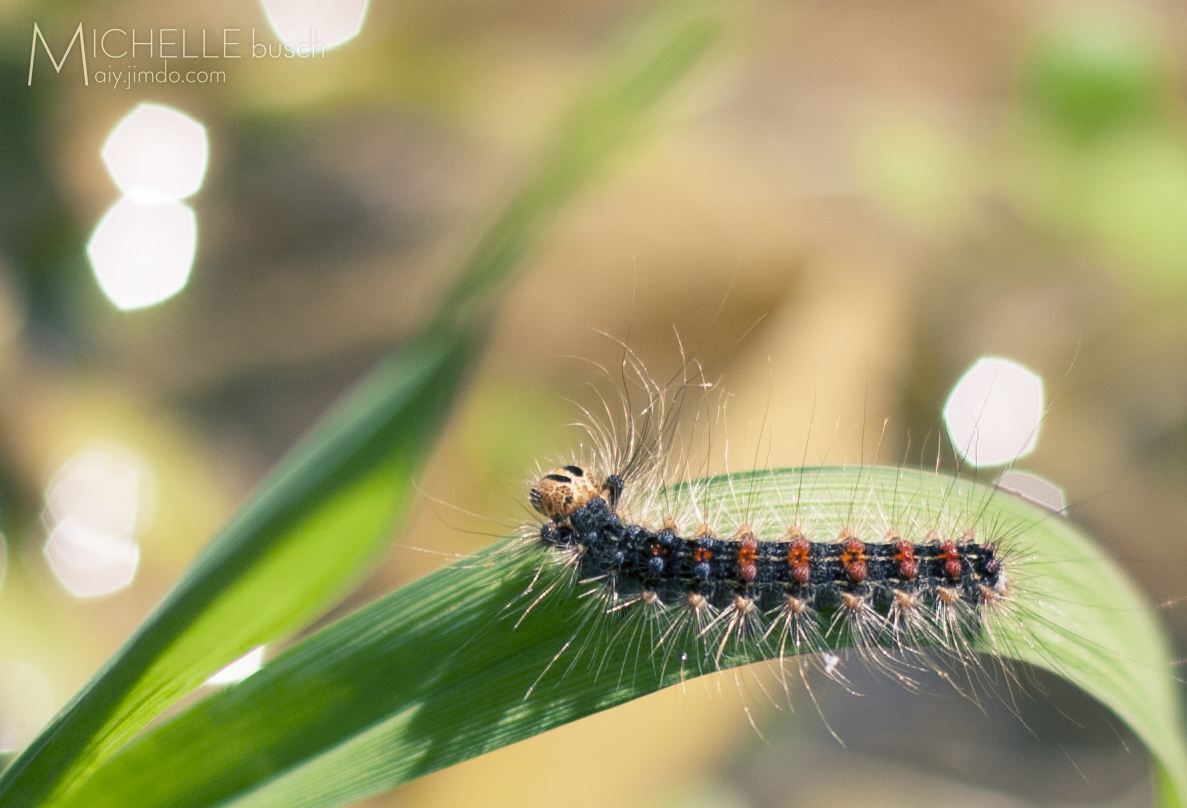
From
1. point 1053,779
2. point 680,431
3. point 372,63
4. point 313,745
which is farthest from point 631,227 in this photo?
point 1053,779

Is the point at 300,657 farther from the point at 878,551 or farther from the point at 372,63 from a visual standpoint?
the point at 372,63

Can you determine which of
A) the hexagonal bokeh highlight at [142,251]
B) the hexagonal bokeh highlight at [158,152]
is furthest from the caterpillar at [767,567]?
the hexagonal bokeh highlight at [158,152]

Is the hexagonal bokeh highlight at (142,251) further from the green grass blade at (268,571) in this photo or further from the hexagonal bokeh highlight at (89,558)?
the green grass blade at (268,571)

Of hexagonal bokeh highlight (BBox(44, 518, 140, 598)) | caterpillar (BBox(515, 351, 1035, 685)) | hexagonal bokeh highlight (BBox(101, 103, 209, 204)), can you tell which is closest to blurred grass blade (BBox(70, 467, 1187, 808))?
caterpillar (BBox(515, 351, 1035, 685))

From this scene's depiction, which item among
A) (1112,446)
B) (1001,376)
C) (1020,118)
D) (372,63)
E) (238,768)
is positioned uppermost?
(372,63)

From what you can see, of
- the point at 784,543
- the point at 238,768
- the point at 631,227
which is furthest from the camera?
the point at 631,227

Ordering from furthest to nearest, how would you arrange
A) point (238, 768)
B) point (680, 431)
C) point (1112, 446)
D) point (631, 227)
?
point (631, 227) < point (1112, 446) < point (680, 431) < point (238, 768)

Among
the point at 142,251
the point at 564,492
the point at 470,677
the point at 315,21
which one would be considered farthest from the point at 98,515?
the point at 315,21
